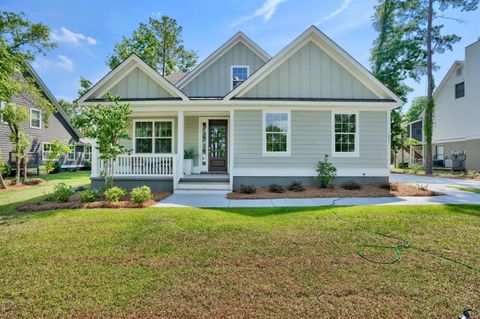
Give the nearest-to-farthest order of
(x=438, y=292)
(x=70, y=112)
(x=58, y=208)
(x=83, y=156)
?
(x=438, y=292)
(x=58, y=208)
(x=83, y=156)
(x=70, y=112)

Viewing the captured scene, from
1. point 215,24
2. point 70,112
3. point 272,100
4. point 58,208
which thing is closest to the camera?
point 58,208

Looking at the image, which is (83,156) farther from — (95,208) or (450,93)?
(450,93)

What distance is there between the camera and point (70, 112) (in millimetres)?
53062

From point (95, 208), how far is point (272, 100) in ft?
25.0

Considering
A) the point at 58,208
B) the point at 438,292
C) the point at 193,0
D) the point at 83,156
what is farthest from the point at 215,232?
the point at 83,156

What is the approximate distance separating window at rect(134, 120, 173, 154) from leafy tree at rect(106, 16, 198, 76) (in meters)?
17.1

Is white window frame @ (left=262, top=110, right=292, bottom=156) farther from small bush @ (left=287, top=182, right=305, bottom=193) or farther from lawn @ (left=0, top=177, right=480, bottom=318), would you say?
lawn @ (left=0, top=177, right=480, bottom=318)

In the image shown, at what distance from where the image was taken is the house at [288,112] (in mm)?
10109

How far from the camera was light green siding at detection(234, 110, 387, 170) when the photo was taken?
10258 millimetres

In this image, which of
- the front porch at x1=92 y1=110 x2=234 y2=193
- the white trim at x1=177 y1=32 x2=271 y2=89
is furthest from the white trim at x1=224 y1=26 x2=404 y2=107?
the white trim at x1=177 y1=32 x2=271 y2=89

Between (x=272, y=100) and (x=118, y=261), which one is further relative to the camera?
(x=272, y=100)

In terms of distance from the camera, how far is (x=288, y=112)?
10320 millimetres

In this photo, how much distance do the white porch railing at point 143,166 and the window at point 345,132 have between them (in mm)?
7272

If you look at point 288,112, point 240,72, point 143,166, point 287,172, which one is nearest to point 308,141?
point 288,112
